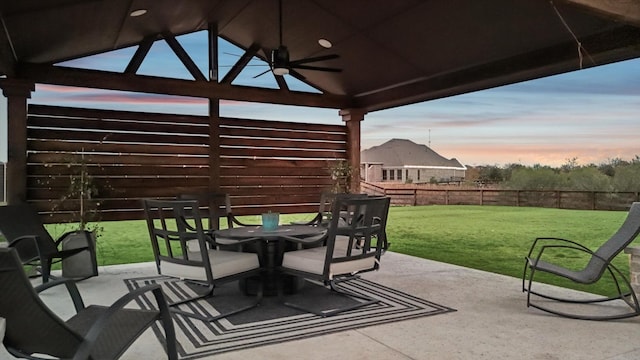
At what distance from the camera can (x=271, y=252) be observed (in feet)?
14.2

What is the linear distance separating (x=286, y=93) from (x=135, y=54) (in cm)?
238

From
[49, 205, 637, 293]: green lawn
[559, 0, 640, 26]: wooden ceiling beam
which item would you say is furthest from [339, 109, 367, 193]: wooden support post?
[559, 0, 640, 26]: wooden ceiling beam

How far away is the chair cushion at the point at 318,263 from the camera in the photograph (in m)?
3.81

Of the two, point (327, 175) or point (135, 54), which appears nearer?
point (135, 54)

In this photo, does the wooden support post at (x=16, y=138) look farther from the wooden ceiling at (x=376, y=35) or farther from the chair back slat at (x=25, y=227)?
the chair back slat at (x=25, y=227)

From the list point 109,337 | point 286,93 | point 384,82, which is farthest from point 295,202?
point 109,337

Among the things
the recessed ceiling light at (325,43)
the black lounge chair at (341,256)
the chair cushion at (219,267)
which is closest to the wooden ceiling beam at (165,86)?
the recessed ceiling light at (325,43)

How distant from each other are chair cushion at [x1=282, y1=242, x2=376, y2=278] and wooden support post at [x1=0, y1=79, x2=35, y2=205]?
13.1 feet

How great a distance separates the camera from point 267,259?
14.1 feet

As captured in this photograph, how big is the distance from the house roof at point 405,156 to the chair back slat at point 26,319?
12182mm

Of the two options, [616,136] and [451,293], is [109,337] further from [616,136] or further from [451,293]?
[616,136]

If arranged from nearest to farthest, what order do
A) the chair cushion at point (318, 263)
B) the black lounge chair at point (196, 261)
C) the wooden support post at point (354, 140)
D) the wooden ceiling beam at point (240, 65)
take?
the black lounge chair at point (196, 261) < the chair cushion at point (318, 263) < the wooden ceiling beam at point (240, 65) < the wooden support post at point (354, 140)

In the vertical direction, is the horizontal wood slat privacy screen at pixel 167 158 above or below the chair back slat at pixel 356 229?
above

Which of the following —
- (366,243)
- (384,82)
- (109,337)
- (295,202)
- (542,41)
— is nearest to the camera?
(109,337)
